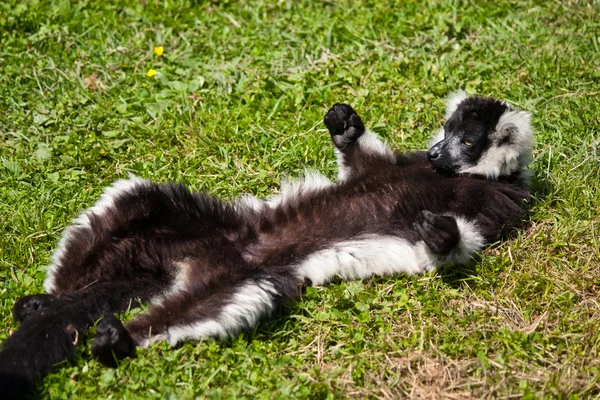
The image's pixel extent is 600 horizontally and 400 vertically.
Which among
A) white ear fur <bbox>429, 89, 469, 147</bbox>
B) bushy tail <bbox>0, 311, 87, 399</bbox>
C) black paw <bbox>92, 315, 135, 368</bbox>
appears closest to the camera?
bushy tail <bbox>0, 311, 87, 399</bbox>

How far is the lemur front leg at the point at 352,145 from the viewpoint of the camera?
6133mm

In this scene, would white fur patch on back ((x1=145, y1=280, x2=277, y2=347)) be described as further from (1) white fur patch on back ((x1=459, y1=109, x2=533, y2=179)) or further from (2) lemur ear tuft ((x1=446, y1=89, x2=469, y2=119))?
(2) lemur ear tuft ((x1=446, y1=89, x2=469, y2=119))

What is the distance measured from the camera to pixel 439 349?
4.95 metres

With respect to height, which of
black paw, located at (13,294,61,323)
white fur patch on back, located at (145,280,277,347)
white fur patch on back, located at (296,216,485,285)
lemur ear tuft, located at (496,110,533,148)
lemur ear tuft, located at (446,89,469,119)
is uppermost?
black paw, located at (13,294,61,323)

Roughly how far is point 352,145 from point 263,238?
1.22 meters

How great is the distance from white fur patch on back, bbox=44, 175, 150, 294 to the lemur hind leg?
684mm

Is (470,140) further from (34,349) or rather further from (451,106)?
(34,349)

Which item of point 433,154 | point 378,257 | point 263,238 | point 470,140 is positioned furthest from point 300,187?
point 470,140

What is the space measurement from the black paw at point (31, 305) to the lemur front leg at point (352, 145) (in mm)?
2510

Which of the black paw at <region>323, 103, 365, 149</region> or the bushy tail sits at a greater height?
the black paw at <region>323, 103, 365, 149</region>

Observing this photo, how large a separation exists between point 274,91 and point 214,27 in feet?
4.21

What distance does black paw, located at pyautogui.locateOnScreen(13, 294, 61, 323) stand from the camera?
4.90m

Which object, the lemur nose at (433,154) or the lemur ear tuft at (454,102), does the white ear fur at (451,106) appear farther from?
the lemur nose at (433,154)

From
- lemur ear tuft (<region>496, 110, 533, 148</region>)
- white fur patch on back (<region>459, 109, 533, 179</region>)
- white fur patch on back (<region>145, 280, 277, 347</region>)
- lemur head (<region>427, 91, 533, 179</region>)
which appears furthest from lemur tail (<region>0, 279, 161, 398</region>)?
lemur ear tuft (<region>496, 110, 533, 148</region>)
